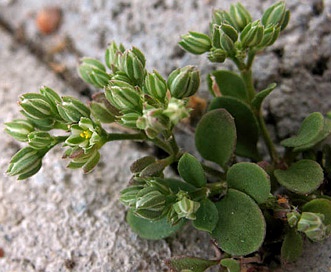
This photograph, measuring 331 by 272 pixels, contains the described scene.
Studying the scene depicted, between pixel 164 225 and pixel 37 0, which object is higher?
pixel 37 0

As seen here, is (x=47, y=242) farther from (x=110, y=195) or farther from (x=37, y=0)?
(x=37, y=0)

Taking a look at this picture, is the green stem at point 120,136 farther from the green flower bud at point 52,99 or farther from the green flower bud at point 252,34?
the green flower bud at point 252,34

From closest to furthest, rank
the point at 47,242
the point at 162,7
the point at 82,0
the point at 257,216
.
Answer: the point at 257,216, the point at 47,242, the point at 162,7, the point at 82,0

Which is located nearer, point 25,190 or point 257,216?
point 257,216

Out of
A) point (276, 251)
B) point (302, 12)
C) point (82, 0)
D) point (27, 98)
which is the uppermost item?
point (27, 98)

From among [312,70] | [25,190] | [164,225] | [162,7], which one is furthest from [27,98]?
[312,70]

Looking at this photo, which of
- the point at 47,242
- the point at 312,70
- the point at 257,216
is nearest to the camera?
the point at 257,216

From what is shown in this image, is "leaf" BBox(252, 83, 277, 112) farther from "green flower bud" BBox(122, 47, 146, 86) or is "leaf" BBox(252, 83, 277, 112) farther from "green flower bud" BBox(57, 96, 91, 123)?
"green flower bud" BBox(57, 96, 91, 123)
